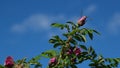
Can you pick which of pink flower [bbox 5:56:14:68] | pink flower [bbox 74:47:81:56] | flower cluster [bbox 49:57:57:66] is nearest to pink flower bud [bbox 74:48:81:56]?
pink flower [bbox 74:47:81:56]

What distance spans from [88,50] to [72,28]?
1.48 feet

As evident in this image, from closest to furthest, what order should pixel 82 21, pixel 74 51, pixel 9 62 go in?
pixel 9 62 < pixel 74 51 < pixel 82 21

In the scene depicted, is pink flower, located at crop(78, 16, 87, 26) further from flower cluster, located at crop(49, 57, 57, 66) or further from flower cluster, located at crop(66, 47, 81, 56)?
flower cluster, located at crop(49, 57, 57, 66)

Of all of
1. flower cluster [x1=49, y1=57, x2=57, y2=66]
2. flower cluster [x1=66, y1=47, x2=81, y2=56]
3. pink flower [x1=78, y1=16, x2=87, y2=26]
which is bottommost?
flower cluster [x1=49, y1=57, x2=57, y2=66]

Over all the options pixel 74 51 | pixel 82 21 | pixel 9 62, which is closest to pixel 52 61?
pixel 74 51

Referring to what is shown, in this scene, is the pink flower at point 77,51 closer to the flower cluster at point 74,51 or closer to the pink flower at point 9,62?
the flower cluster at point 74,51

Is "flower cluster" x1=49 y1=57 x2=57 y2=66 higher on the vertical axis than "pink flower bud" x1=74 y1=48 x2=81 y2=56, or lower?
Answer: lower

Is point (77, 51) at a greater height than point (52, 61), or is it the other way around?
point (77, 51)

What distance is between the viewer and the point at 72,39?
16.7 feet

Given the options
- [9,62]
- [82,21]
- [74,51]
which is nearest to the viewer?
[9,62]

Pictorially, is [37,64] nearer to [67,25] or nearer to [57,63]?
[57,63]

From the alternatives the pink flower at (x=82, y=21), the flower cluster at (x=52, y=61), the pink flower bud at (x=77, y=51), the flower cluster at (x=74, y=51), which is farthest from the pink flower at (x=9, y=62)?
the pink flower at (x=82, y=21)

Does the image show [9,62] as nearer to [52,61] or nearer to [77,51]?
[52,61]

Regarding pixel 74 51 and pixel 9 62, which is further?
pixel 74 51
